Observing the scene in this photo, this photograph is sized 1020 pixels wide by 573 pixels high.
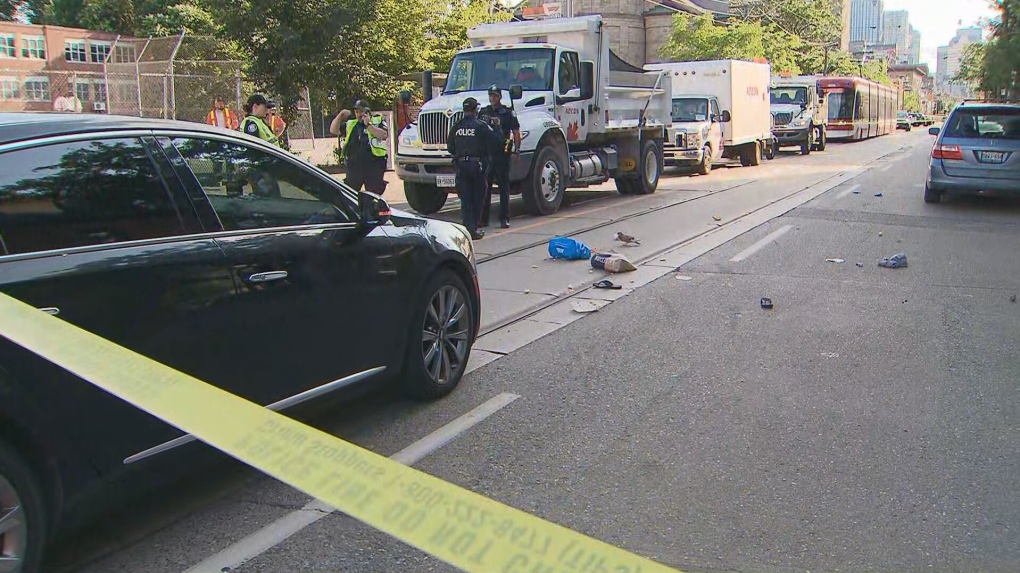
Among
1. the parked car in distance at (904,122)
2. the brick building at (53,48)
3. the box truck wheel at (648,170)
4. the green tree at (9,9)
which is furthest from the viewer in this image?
the parked car in distance at (904,122)

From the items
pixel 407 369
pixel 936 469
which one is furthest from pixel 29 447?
pixel 936 469

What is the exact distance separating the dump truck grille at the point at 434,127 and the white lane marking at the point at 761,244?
5248 mm

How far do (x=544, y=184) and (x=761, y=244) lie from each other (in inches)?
167

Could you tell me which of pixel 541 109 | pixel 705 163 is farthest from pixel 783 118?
pixel 541 109

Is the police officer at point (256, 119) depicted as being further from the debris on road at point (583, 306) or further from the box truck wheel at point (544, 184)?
the box truck wheel at point (544, 184)

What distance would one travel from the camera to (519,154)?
13938mm

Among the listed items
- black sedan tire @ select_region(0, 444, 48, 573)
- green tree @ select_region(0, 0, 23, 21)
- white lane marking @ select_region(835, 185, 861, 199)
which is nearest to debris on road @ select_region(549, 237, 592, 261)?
black sedan tire @ select_region(0, 444, 48, 573)

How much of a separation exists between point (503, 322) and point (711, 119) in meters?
18.3

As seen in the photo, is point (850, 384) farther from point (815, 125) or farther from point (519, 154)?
point (815, 125)

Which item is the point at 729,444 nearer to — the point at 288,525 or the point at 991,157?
the point at 288,525

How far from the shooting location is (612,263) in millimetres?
9750

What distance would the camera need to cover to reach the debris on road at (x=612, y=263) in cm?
974

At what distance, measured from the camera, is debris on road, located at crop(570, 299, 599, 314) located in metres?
8.03

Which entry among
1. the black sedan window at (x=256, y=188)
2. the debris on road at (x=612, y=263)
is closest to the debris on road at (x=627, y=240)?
the debris on road at (x=612, y=263)
